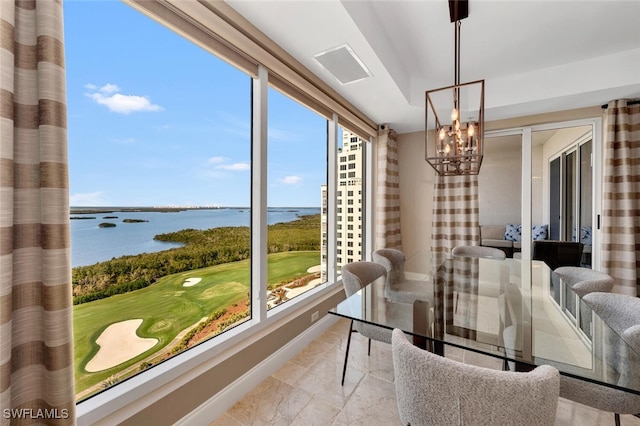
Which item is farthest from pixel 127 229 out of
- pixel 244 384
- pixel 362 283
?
pixel 362 283

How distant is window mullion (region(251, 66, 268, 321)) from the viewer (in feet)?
6.50

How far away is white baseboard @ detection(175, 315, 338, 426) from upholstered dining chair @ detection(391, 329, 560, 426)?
4.17 ft

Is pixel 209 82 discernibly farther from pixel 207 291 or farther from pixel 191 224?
pixel 207 291

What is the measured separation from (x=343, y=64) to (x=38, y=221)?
86.1 inches

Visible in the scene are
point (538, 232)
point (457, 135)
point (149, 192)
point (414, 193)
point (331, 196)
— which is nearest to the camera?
point (149, 192)

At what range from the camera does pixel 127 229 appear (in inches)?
55.2

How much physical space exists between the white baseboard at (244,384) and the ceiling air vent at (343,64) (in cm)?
238

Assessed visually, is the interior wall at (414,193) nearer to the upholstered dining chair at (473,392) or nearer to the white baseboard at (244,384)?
the white baseboard at (244,384)

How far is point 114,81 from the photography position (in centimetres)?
134

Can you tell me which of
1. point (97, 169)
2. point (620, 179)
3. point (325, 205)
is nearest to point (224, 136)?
point (97, 169)

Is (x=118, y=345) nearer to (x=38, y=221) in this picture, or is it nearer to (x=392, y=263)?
(x=38, y=221)

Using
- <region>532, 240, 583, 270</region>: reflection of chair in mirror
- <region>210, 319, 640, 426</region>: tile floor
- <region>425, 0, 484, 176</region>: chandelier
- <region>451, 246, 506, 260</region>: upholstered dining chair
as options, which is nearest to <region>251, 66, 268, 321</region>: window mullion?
<region>210, 319, 640, 426</region>: tile floor

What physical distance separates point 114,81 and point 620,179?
4623mm

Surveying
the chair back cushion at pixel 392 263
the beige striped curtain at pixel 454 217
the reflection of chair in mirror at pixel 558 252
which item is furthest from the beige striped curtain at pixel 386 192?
the reflection of chair in mirror at pixel 558 252
